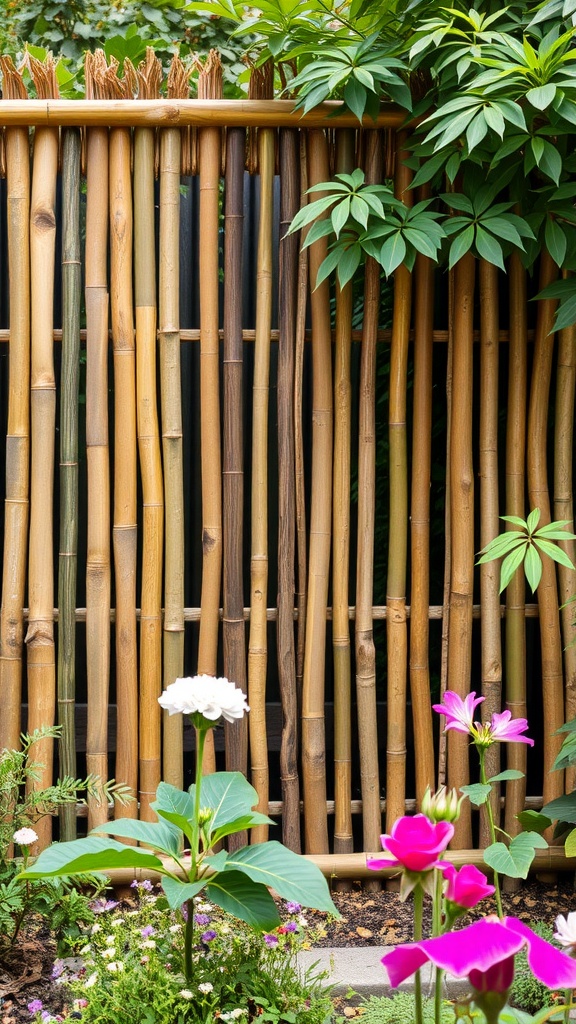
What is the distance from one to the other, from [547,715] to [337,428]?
3.47 feet

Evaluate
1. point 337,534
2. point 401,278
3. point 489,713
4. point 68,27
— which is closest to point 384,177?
point 401,278

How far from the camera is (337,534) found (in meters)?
2.54

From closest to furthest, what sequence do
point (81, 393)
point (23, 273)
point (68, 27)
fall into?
point (23, 273) < point (81, 393) < point (68, 27)

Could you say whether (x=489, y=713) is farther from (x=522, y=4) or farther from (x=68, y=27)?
(x=68, y=27)

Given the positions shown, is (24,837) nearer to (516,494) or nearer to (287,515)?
(287,515)

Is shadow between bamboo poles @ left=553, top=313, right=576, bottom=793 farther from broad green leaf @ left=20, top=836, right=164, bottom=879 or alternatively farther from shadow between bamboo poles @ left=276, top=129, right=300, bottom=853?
broad green leaf @ left=20, top=836, right=164, bottom=879

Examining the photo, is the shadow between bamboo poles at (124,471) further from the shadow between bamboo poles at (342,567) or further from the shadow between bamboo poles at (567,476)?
the shadow between bamboo poles at (567,476)

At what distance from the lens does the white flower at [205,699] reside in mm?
1334

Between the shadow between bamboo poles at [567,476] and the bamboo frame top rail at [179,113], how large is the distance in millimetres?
798

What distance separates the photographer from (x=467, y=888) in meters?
0.87

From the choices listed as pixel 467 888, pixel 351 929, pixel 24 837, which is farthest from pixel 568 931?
pixel 351 929

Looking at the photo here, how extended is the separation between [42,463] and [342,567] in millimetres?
908

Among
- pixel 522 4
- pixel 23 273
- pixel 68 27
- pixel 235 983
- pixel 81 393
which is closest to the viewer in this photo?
pixel 235 983

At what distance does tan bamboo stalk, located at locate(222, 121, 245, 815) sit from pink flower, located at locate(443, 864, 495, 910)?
63.4 inches
